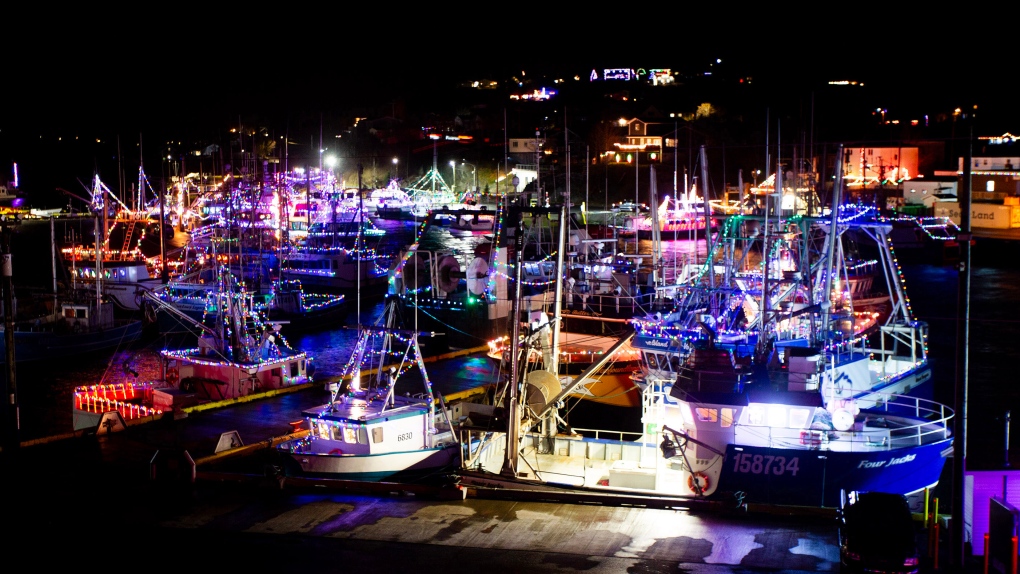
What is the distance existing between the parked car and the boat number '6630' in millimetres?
4597

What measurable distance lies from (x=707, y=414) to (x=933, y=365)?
1005 cm

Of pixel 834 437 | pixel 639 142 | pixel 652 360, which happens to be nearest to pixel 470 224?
pixel 639 142

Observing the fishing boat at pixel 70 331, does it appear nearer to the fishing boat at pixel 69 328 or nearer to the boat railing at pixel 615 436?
the fishing boat at pixel 69 328

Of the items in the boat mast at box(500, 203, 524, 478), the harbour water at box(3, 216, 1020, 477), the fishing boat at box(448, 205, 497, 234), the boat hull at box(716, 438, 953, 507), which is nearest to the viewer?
the boat hull at box(716, 438, 953, 507)

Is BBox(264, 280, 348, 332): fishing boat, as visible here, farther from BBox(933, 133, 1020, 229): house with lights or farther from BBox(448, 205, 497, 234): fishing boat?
BBox(933, 133, 1020, 229): house with lights

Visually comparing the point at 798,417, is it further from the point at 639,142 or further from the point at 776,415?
the point at 639,142

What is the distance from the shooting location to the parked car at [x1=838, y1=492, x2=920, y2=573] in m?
8.19

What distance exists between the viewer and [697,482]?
1358 centimetres

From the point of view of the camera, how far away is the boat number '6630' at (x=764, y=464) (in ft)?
43.8

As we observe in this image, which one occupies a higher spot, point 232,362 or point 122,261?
point 122,261

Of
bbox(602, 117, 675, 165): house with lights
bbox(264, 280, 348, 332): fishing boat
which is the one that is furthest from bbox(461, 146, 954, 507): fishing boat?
bbox(602, 117, 675, 165): house with lights

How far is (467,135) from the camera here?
103938mm

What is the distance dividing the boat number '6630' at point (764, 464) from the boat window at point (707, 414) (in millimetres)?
915

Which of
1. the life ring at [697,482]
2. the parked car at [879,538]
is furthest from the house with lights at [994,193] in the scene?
the parked car at [879,538]
